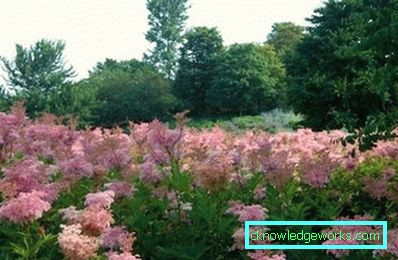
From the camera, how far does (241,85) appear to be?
41.2 meters

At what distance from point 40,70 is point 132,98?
6778 mm

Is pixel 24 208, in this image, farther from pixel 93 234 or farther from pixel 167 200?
pixel 167 200

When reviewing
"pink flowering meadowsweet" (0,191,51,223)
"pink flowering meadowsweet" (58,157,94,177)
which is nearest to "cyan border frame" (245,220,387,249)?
"pink flowering meadowsweet" (0,191,51,223)

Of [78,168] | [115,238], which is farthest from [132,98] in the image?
[115,238]

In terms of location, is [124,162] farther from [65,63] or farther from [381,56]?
[65,63]

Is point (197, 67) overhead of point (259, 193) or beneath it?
overhead

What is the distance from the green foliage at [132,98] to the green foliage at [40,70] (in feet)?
7.63

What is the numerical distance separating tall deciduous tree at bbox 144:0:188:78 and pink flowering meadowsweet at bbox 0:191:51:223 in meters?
58.8

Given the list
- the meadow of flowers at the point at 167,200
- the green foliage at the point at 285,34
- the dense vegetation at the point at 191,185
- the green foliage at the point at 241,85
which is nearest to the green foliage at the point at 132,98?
the green foliage at the point at 241,85

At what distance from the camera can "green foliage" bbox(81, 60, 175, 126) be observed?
4147 cm

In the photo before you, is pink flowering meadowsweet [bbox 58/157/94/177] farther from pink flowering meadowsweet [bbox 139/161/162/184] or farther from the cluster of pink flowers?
the cluster of pink flowers

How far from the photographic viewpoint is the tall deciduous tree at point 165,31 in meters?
62.5

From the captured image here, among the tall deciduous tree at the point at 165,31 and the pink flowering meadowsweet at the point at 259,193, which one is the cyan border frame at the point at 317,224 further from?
the tall deciduous tree at the point at 165,31

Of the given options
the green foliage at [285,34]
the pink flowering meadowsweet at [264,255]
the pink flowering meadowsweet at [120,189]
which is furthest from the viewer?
the green foliage at [285,34]
